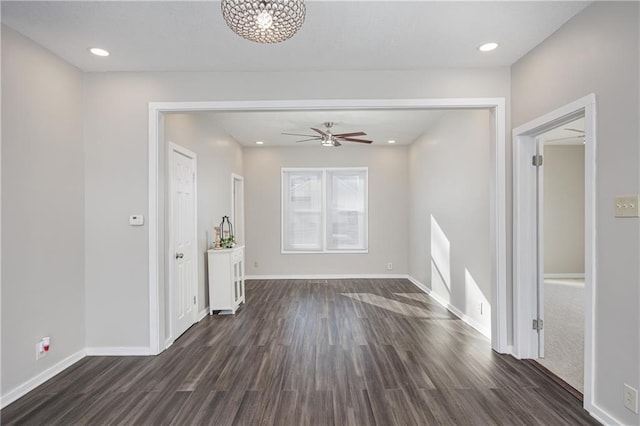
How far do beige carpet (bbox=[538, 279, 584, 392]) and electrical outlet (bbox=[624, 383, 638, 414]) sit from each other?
0.60 metres

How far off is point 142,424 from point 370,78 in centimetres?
331

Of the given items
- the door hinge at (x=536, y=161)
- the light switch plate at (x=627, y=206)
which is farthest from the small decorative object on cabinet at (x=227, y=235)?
the light switch plate at (x=627, y=206)

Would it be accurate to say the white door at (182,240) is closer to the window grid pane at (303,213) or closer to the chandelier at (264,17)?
the chandelier at (264,17)

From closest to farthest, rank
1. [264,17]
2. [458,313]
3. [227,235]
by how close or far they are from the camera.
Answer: [264,17], [458,313], [227,235]

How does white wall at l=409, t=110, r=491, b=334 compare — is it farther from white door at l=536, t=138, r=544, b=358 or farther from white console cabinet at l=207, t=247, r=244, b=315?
white console cabinet at l=207, t=247, r=244, b=315

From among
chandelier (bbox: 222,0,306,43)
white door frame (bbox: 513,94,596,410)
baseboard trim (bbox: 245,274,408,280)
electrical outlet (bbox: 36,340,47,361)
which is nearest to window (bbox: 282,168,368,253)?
baseboard trim (bbox: 245,274,408,280)

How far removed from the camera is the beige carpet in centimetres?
268

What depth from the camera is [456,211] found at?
13.9 feet

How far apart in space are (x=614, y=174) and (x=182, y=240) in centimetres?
390

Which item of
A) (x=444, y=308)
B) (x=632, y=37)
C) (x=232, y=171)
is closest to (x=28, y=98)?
(x=232, y=171)

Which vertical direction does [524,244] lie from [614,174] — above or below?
below

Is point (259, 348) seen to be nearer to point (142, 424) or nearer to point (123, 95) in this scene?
point (142, 424)

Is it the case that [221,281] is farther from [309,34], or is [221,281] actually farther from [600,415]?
[600,415]

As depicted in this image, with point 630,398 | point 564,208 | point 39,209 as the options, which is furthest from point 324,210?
point 630,398
